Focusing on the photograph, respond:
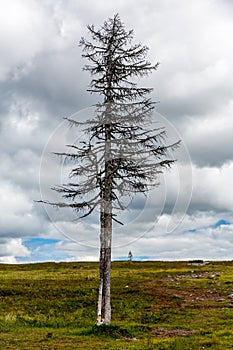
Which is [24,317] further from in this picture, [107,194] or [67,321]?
[107,194]

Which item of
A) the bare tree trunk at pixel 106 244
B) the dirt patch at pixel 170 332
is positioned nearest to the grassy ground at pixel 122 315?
the dirt patch at pixel 170 332

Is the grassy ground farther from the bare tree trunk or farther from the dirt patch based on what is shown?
the bare tree trunk

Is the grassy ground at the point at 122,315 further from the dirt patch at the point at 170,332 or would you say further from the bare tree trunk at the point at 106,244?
the bare tree trunk at the point at 106,244

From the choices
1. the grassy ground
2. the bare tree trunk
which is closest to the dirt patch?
the grassy ground

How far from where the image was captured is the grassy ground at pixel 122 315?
22734 mm

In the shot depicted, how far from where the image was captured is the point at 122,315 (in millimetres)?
34281

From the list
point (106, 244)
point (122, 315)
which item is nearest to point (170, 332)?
point (106, 244)

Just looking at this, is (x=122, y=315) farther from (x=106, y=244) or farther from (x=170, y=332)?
(x=170, y=332)

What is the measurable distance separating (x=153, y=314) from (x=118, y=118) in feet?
46.1

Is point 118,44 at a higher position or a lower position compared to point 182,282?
higher

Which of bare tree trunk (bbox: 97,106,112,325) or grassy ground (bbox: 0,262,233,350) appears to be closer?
grassy ground (bbox: 0,262,233,350)

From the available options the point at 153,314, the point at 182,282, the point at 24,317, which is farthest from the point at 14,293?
the point at 182,282

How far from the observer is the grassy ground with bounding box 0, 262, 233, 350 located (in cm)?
2273

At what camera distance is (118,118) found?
29906mm
